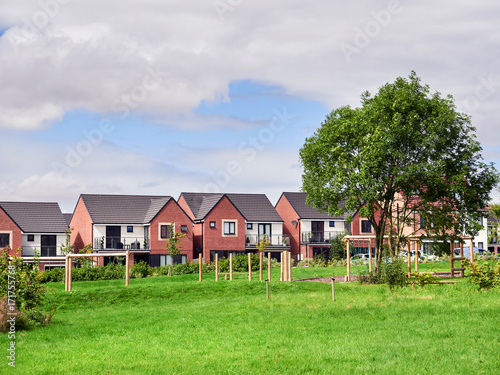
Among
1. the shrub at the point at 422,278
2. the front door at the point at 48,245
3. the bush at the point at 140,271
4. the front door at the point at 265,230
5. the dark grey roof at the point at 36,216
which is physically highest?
the dark grey roof at the point at 36,216

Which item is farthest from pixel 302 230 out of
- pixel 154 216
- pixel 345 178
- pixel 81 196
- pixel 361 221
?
pixel 345 178

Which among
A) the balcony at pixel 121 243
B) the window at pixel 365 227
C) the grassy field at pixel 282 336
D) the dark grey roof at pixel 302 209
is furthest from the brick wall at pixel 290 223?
the grassy field at pixel 282 336

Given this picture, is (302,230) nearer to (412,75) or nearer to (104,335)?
(412,75)

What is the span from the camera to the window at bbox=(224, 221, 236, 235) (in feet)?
200

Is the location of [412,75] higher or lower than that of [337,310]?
higher

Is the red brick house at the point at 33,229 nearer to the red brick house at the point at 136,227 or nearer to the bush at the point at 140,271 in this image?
the red brick house at the point at 136,227

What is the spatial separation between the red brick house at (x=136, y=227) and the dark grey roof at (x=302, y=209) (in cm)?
1304

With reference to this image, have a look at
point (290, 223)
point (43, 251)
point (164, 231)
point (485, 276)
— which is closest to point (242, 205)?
point (290, 223)

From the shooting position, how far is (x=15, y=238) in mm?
57625

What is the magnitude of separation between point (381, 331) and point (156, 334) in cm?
605

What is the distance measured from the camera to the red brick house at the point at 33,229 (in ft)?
188

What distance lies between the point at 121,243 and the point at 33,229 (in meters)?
9.22

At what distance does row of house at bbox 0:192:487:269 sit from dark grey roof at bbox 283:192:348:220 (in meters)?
0.11

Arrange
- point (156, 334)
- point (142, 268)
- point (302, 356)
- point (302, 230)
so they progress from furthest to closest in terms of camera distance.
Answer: point (302, 230), point (142, 268), point (156, 334), point (302, 356)
